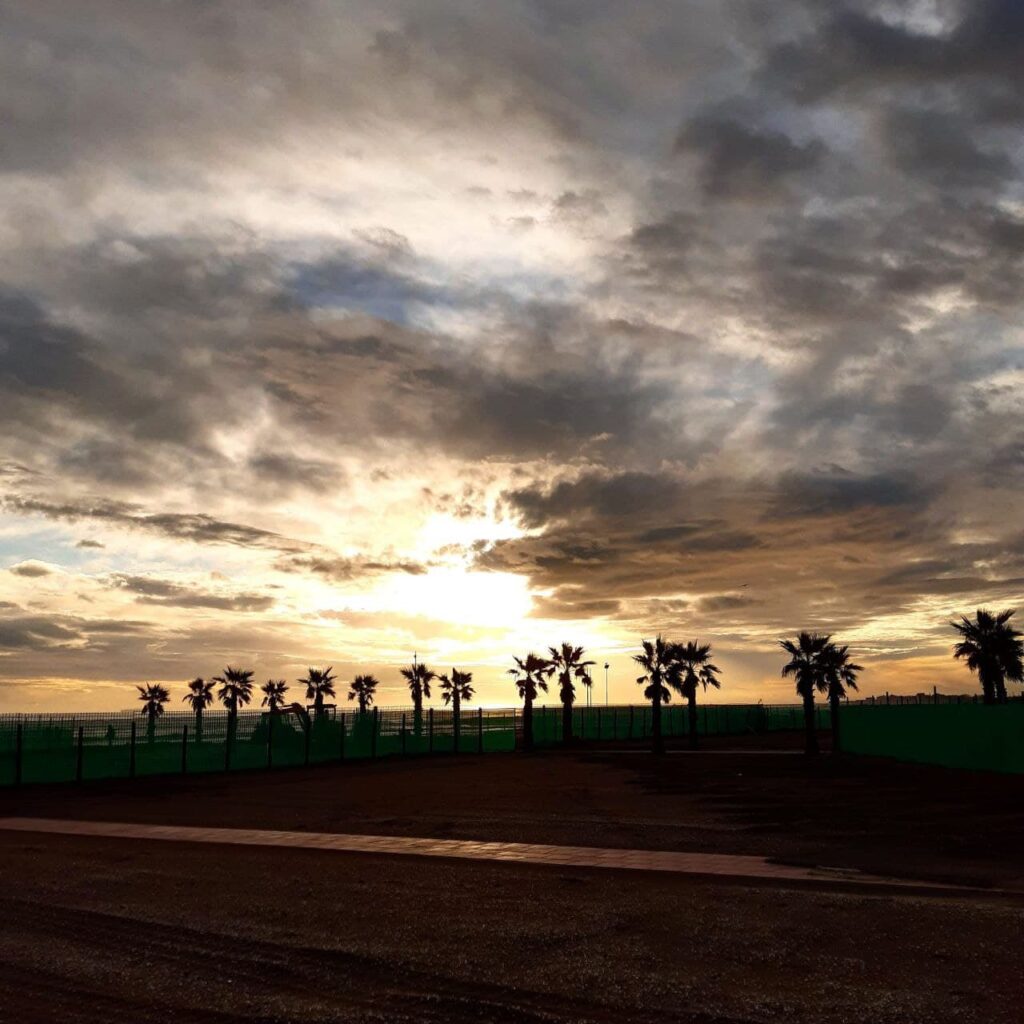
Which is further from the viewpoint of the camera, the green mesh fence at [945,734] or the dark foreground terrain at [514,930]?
the green mesh fence at [945,734]

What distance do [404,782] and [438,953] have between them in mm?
27011

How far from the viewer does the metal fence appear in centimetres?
3753

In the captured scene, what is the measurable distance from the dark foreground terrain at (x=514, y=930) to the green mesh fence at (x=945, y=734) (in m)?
15.4

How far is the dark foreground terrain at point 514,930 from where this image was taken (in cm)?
933

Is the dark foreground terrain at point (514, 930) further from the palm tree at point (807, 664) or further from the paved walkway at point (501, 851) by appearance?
the palm tree at point (807, 664)

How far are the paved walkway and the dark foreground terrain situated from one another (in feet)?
2.19

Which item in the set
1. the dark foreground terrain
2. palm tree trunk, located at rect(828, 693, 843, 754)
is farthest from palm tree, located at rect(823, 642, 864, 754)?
the dark foreground terrain

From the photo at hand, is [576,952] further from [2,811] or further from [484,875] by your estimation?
[2,811]

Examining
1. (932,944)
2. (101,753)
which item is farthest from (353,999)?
(101,753)

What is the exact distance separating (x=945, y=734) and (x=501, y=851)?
33109 millimetres

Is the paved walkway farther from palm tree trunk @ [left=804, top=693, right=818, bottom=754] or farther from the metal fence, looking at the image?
palm tree trunk @ [left=804, top=693, right=818, bottom=754]

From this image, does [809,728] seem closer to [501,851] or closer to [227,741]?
[227,741]

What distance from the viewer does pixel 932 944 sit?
11297 mm

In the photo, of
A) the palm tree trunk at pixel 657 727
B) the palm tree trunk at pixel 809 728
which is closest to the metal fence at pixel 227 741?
the palm tree trunk at pixel 657 727
